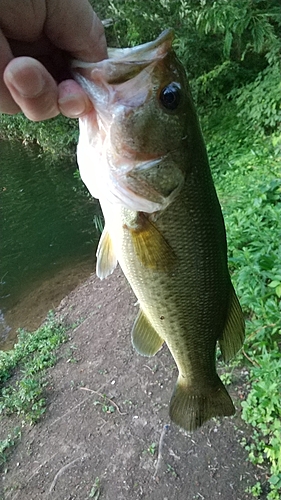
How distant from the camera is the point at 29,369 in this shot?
565 cm

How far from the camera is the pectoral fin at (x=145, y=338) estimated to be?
79.7 inches

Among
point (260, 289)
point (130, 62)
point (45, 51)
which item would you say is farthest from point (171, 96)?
point (260, 289)

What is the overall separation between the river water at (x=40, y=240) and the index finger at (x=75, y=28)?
20.9 ft

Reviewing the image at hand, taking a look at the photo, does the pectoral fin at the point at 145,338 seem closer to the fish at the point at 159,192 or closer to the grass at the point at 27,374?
the fish at the point at 159,192

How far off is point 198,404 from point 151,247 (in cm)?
94

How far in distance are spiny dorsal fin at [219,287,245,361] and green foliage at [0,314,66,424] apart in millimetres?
3439

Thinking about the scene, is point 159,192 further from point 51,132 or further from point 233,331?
point 51,132

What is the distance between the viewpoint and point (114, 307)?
608 centimetres

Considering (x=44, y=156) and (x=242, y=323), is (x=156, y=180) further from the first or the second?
(x=44, y=156)

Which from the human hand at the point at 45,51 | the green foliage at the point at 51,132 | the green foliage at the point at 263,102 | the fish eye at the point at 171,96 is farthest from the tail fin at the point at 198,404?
the green foliage at the point at 51,132

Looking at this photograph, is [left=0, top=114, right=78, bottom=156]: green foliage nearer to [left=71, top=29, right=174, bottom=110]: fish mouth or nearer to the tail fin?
the tail fin

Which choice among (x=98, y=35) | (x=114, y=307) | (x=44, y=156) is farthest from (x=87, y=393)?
(x=44, y=156)

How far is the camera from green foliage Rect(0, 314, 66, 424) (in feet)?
16.1

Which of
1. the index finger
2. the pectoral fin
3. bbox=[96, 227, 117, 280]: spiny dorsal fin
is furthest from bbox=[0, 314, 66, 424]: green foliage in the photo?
the index finger
